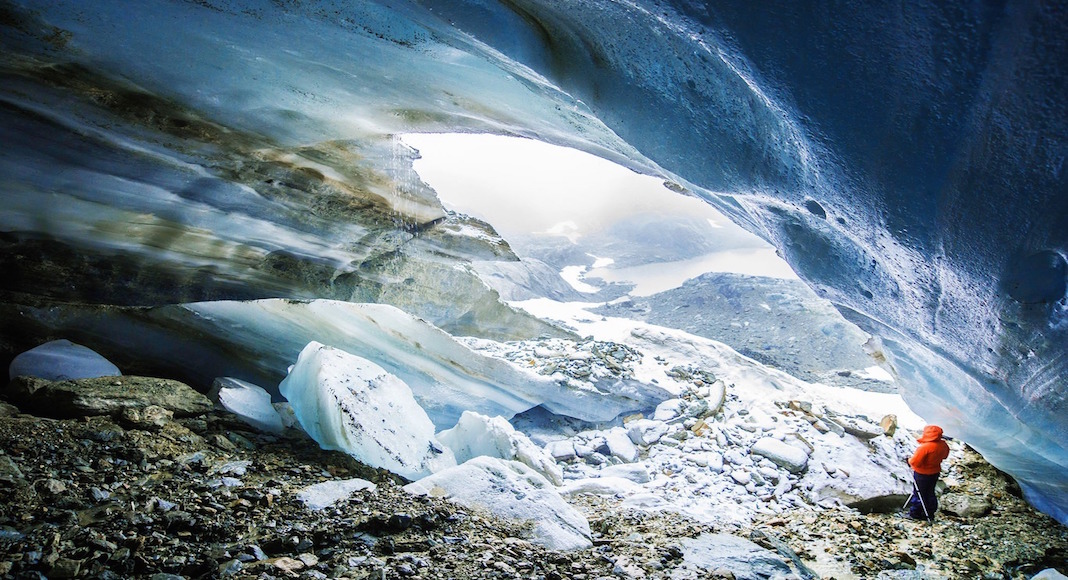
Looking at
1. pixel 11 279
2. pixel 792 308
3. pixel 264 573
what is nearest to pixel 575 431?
pixel 264 573

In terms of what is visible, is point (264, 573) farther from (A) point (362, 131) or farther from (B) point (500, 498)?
(A) point (362, 131)

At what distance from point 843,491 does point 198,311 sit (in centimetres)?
618

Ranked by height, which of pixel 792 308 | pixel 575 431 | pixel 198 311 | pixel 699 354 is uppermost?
pixel 792 308

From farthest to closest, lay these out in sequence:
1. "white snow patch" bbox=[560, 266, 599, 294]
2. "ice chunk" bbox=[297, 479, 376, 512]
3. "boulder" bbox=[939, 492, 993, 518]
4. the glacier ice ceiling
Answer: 1. "white snow patch" bbox=[560, 266, 599, 294]
2. "boulder" bbox=[939, 492, 993, 518]
3. "ice chunk" bbox=[297, 479, 376, 512]
4. the glacier ice ceiling

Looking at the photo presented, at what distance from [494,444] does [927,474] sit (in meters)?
3.73

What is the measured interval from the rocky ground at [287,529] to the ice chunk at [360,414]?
15cm

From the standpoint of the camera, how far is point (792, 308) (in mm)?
11820

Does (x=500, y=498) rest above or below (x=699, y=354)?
below

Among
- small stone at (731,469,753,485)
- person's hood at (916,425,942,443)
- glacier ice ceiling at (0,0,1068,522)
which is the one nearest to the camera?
glacier ice ceiling at (0,0,1068,522)

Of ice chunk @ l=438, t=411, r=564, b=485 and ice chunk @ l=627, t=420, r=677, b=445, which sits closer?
ice chunk @ l=438, t=411, r=564, b=485

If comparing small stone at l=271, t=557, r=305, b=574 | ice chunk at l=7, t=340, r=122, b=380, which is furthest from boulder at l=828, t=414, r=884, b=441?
ice chunk at l=7, t=340, r=122, b=380

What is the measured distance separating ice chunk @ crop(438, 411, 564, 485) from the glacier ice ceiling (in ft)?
6.52

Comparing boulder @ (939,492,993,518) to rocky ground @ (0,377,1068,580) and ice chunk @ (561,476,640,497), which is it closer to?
rocky ground @ (0,377,1068,580)

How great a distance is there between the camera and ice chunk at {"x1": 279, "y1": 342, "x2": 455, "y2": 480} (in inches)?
153
